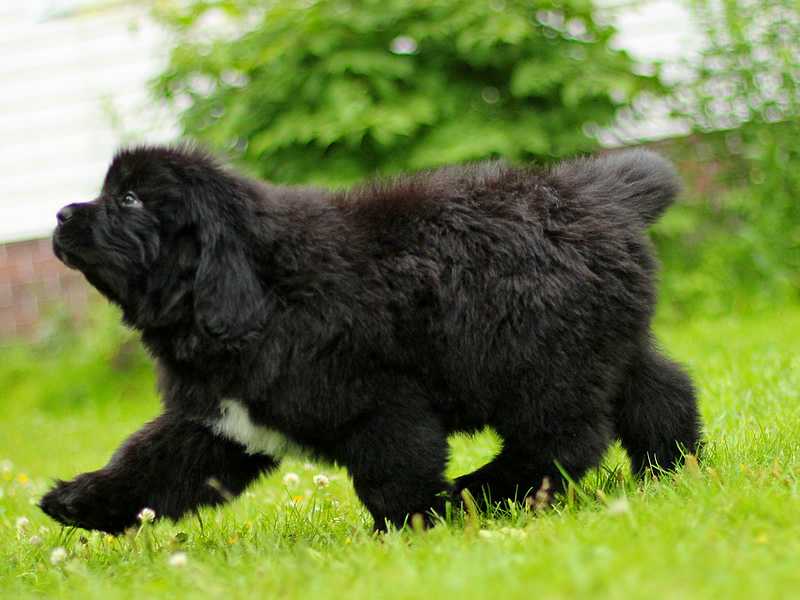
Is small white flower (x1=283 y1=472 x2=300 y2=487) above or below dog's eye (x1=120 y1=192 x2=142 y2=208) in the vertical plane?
below

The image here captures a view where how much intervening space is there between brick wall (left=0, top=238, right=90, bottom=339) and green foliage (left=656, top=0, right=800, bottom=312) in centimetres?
523

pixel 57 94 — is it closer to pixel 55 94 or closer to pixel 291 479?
pixel 55 94

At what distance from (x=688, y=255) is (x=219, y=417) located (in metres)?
5.47

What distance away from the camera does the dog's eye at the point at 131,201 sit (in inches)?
127

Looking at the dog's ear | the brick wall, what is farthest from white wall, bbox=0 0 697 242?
the dog's ear

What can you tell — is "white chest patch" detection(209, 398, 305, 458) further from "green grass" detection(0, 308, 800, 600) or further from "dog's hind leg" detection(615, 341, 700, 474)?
"dog's hind leg" detection(615, 341, 700, 474)

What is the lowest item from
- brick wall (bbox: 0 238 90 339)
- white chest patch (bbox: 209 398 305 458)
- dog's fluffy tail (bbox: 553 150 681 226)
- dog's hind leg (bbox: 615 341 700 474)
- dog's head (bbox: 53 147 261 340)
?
brick wall (bbox: 0 238 90 339)

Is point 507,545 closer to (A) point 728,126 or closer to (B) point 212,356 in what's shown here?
(B) point 212,356

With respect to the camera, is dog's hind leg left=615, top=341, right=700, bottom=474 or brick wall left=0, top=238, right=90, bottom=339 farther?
brick wall left=0, top=238, right=90, bottom=339

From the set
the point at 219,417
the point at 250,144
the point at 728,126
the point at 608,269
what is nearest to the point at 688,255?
the point at 728,126

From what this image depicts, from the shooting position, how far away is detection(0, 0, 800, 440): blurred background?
7.31 meters

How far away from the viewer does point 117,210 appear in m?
3.20

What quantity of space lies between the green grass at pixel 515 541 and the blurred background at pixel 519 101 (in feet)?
8.89

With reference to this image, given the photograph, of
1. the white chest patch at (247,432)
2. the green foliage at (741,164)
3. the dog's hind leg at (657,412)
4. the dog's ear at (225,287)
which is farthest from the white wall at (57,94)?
the dog's hind leg at (657,412)
